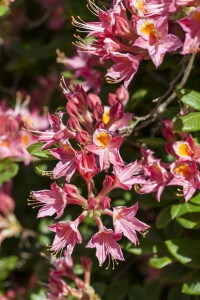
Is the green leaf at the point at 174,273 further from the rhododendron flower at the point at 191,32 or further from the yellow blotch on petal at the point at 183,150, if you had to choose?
the rhododendron flower at the point at 191,32

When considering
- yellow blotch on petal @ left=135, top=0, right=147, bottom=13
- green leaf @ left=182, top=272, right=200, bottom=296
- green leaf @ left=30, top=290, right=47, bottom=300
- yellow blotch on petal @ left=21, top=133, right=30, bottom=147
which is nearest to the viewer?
yellow blotch on petal @ left=135, top=0, right=147, bottom=13

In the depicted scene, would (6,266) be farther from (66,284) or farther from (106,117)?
(106,117)

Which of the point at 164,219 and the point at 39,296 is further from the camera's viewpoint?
the point at 39,296

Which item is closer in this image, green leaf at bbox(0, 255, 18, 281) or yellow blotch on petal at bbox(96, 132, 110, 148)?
yellow blotch on petal at bbox(96, 132, 110, 148)

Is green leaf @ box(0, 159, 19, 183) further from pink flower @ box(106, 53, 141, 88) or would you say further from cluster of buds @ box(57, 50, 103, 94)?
pink flower @ box(106, 53, 141, 88)

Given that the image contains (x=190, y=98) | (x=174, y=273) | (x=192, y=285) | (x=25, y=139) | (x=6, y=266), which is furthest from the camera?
(x=6, y=266)

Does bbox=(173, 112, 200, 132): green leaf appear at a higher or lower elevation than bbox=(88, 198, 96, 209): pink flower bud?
higher

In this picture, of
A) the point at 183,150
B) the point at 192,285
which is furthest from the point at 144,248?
the point at 183,150

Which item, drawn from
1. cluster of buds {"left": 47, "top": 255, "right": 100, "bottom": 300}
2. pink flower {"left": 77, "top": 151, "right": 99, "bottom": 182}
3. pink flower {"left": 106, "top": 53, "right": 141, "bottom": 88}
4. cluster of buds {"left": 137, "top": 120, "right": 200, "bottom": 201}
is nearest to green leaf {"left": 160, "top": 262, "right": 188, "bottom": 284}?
cluster of buds {"left": 47, "top": 255, "right": 100, "bottom": 300}
